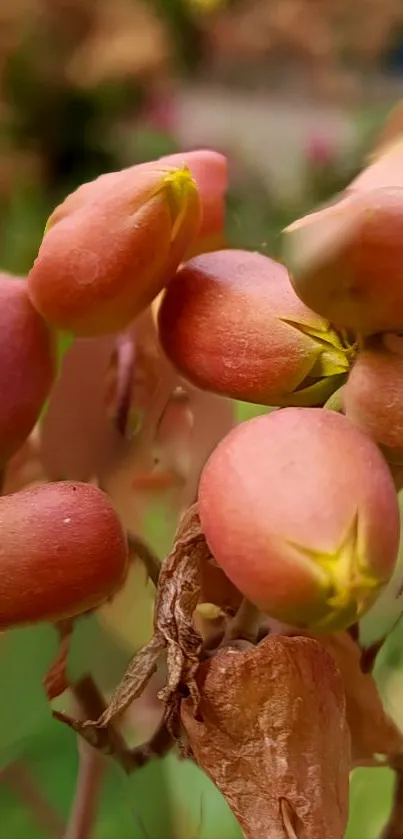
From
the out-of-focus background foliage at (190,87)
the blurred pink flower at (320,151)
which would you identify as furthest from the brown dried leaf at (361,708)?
the blurred pink flower at (320,151)

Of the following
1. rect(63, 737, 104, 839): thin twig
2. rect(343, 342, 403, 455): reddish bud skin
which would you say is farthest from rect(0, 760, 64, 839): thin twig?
rect(343, 342, 403, 455): reddish bud skin

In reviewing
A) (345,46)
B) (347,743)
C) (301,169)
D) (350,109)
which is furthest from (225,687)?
(345,46)

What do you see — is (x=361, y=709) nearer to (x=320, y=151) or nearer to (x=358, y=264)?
(x=358, y=264)

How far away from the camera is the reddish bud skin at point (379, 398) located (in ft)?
0.44

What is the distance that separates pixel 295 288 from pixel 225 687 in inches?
2.2

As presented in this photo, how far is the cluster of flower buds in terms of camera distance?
119mm

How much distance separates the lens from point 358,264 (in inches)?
5.3

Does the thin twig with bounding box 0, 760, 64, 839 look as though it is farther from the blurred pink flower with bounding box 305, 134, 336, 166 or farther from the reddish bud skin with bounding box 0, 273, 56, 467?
the blurred pink flower with bounding box 305, 134, 336, 166

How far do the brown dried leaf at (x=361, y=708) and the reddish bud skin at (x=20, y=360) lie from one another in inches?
2.4

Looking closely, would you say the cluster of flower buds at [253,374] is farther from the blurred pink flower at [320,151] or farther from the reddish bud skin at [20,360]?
the blurred pink flower at [320,151]

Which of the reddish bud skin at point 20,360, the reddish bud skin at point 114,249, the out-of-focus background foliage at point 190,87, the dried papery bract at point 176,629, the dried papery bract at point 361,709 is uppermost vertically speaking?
the reddish bud skin at point 114,249

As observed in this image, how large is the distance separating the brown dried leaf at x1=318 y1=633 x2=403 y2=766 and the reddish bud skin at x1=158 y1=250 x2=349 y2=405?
0.05m

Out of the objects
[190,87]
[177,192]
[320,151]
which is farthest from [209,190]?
[190,87]

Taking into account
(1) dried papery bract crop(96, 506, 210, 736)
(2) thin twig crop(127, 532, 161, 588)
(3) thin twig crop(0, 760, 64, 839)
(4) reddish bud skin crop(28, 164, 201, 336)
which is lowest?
(3) thin twig crop(0, 760, 64, 839)
